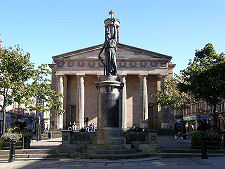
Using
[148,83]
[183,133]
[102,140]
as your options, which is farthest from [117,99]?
[148,83]

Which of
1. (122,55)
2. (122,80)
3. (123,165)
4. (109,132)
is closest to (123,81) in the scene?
(122,80)

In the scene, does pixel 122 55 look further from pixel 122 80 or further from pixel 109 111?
pixel 109 111

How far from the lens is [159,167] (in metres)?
10.5

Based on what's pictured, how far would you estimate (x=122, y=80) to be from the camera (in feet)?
140

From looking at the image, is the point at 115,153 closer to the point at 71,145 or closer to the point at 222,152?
the point at 71,145

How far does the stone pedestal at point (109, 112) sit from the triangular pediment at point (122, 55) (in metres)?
29.7

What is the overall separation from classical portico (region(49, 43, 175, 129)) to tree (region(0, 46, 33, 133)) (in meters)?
19.4

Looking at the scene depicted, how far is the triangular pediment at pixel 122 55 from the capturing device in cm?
4322

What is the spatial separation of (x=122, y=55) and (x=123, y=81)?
14.1 feet

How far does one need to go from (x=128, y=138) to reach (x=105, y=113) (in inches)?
137

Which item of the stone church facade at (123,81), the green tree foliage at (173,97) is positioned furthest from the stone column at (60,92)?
the green tree foliage at (173,97)

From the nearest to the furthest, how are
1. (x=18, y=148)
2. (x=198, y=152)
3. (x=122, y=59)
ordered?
(x=198, y=152) < (x=18, y=148) < (x=122, y=59)

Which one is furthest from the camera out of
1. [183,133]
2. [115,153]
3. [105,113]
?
[183,133]

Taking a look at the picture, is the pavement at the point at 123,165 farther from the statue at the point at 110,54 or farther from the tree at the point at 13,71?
the tree at the point at 13,71
